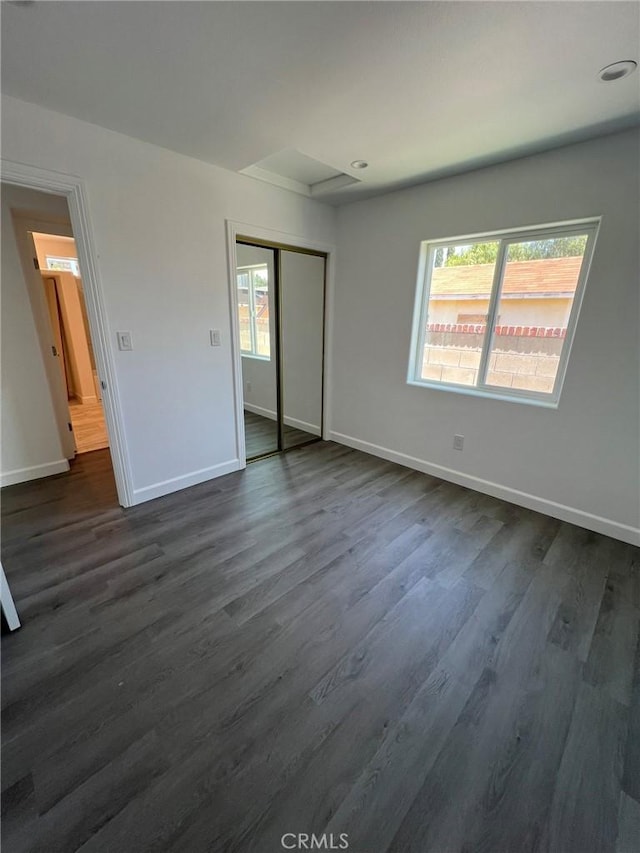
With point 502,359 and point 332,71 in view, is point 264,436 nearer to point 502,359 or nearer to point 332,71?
point 502,359

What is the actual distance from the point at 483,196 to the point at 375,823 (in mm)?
3592

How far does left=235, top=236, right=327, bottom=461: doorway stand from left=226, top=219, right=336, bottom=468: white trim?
6 cm

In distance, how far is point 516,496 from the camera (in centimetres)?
291

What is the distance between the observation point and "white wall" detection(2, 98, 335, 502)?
7.07 feet

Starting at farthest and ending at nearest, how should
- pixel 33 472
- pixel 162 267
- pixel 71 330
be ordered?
pixel 71 330 < pixel 33 472 < pixel 162 267

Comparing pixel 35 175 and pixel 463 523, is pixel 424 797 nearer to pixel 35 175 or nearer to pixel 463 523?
pixel 463 523

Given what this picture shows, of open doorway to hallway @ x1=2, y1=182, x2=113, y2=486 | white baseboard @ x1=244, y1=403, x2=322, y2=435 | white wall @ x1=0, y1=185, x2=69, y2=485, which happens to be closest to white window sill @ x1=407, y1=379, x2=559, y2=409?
white baseboard @ x1=244, y1=403, x2=322, y2=435

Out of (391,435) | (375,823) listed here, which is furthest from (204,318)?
(375,823)

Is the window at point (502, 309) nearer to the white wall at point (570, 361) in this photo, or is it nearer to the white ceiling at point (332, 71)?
the white wall at point (570, 361)

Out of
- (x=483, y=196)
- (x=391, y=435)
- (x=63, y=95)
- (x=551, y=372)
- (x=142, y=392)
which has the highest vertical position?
(x=63, y=95)

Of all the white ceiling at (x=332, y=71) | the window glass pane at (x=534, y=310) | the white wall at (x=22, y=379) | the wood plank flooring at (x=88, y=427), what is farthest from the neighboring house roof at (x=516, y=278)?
the wood plank flooring at (x=88, y=427)

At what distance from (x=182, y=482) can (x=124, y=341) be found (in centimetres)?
125

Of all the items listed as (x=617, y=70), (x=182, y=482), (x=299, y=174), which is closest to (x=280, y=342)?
(x=299, y=174)

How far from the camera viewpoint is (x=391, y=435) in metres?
→ 3.72
